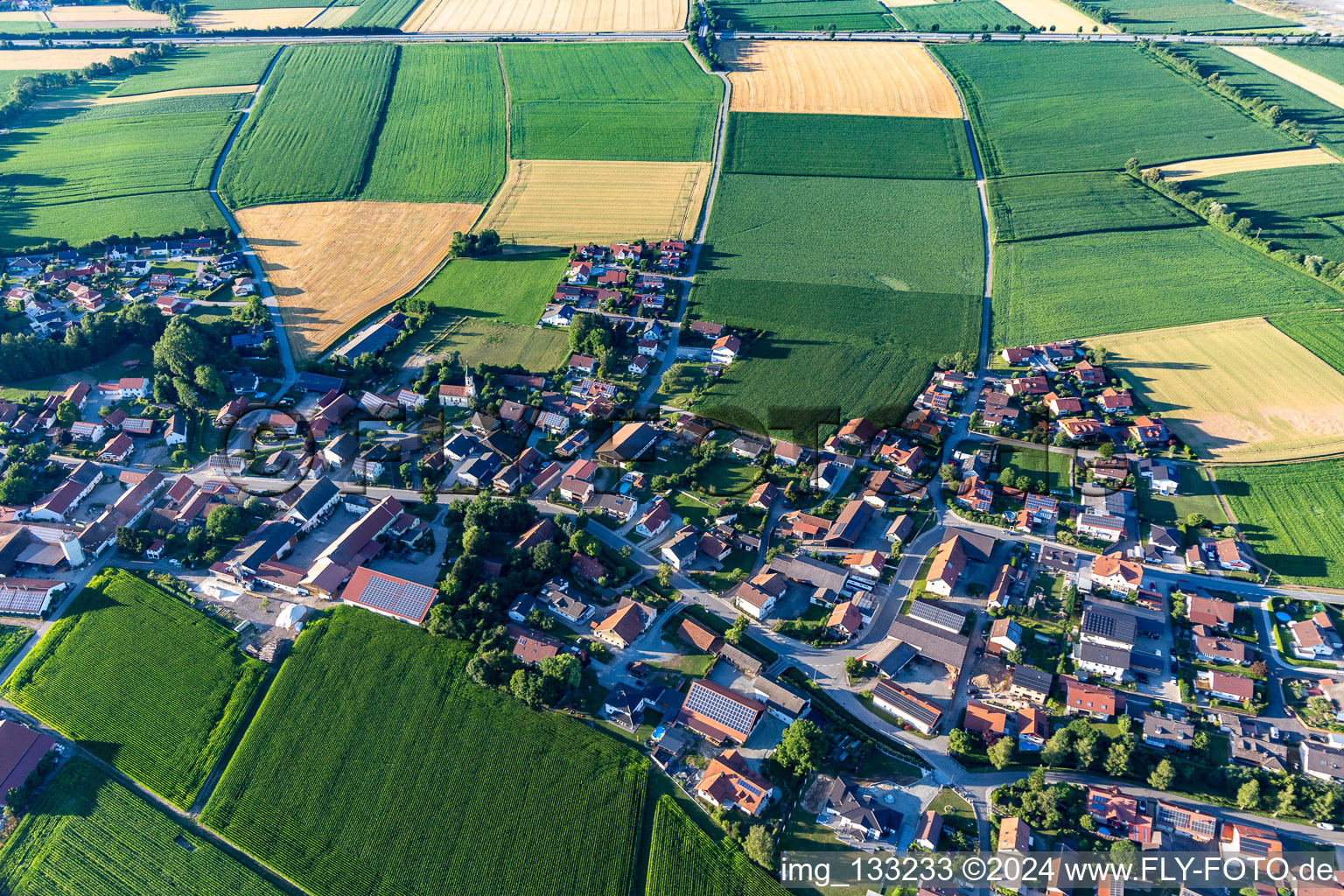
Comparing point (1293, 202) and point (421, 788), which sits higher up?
point (1293, 202)

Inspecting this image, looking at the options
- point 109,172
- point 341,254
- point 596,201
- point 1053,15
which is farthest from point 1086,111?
point 109,172

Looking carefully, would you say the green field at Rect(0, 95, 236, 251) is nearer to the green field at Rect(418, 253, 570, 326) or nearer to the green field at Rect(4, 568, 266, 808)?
the green field at Rect(418, 253, 570, 326)

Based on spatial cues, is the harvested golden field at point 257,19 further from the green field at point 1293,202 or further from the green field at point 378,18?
the green field at point 1293,202

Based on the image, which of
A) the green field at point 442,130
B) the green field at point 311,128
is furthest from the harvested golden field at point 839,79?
the green field at point 311,128

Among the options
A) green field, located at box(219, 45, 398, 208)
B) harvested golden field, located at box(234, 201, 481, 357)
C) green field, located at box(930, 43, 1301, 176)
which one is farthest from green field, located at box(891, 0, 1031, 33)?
harvested golden field, located at box(234, 201, 481, 357)

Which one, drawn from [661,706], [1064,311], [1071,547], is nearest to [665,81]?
[1064,311]

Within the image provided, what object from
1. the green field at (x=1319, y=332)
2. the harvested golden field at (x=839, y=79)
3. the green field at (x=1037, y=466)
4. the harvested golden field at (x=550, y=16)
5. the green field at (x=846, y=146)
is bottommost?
the green field at (x=1037, y=466)

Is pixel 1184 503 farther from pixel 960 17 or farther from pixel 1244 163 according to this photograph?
pixel 960 17
